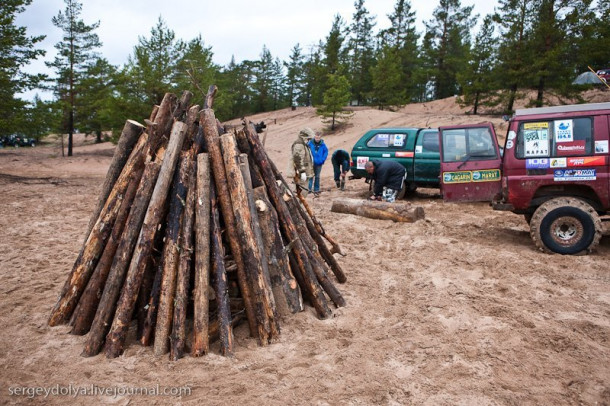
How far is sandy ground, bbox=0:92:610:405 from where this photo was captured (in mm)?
3008

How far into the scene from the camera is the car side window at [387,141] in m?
11.1

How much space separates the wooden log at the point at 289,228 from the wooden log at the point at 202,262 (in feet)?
2.29

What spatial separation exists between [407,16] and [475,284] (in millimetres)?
41750

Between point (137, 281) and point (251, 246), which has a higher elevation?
point (251, 246)

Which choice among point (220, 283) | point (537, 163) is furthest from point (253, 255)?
point (537, 163)

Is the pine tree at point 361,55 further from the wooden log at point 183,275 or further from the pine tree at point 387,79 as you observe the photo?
the wooden log at point 183,275

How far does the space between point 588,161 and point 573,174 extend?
10.4 inches

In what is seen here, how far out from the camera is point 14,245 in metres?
6.65

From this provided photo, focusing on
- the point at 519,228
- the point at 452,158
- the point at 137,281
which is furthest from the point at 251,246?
the point at 519,228

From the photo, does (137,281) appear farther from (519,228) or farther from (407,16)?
(407,16)

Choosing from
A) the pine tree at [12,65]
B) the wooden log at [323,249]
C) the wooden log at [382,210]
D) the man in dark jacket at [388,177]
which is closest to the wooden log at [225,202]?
the wooden log at [323,249]

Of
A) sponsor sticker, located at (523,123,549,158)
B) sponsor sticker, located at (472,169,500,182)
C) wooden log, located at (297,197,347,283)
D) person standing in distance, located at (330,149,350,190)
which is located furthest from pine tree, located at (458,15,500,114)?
wooden log, located at (297,197,347,283)

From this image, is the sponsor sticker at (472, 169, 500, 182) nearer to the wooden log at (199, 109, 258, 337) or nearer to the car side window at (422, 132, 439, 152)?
the car side window at (422, 132, 439, 152)

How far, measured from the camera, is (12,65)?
50.3 feet
